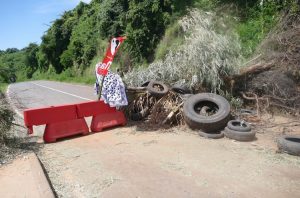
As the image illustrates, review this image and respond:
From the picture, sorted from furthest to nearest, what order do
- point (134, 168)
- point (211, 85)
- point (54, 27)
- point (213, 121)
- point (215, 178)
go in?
point (54, 27) < point (211, 85) < point (213, 121) < point (134, 168) < point (215, 178)

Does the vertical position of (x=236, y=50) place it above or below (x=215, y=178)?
above

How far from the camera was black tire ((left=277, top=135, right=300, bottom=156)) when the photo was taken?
6984 mm

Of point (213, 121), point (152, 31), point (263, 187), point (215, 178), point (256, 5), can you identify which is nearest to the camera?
point (263, 187)

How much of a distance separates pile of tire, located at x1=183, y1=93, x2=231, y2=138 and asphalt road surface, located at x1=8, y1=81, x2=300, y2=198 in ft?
0.98

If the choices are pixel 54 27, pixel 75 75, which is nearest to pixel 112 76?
pixel 75 75

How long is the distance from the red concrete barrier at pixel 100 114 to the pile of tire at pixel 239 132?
9.94ft

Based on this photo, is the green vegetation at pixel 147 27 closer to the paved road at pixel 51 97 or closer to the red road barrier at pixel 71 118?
the paved road at pixel 51 97

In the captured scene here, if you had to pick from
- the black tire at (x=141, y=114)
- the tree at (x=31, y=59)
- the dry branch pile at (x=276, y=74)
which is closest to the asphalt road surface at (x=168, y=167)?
the black tire at (x=141, y=114)

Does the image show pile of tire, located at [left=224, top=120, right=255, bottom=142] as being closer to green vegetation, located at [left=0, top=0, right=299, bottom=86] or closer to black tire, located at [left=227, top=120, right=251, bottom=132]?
black tire, located at [left=227, top=120, right=251, bottom=132]

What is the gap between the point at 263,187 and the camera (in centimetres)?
550

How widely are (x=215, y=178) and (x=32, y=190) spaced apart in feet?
9.40

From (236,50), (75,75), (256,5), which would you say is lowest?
(75,75)

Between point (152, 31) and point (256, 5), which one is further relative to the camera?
point (152, 31)

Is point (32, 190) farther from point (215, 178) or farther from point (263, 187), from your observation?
point (263, 187)
